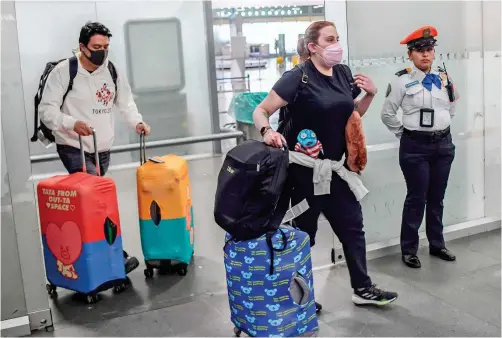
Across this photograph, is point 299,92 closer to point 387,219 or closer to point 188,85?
point 387,219

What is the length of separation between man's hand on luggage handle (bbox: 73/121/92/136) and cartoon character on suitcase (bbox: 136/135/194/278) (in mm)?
454

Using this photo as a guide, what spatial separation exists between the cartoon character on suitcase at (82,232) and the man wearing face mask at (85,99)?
288mm

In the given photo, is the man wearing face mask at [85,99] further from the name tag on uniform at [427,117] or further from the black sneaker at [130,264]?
the name tag on uniform at [427,117]

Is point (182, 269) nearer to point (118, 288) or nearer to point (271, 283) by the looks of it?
point (118, 288)

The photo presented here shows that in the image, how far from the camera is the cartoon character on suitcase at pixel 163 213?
12.2 feet

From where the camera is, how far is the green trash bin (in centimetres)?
827

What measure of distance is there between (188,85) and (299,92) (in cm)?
591

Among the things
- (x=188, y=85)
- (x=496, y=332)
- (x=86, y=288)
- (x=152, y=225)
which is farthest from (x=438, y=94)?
(x=188, y=85)

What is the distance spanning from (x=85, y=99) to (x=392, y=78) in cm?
200

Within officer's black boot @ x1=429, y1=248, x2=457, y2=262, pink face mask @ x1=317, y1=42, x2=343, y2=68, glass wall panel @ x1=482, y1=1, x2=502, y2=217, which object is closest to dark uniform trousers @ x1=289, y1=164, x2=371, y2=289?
pink face mask @ x1=317, y1=42, x2=343, y2=68

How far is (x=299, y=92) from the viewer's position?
2.86 meters

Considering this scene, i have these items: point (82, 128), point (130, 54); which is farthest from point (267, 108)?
point (130, 54)

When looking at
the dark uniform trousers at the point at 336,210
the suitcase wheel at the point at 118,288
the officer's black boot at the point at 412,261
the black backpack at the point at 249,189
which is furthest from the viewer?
the officer's black boot at the point at 412,261

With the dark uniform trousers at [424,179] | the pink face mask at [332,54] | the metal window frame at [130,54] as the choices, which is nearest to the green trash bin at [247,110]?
the metal window frame at [130,54]
